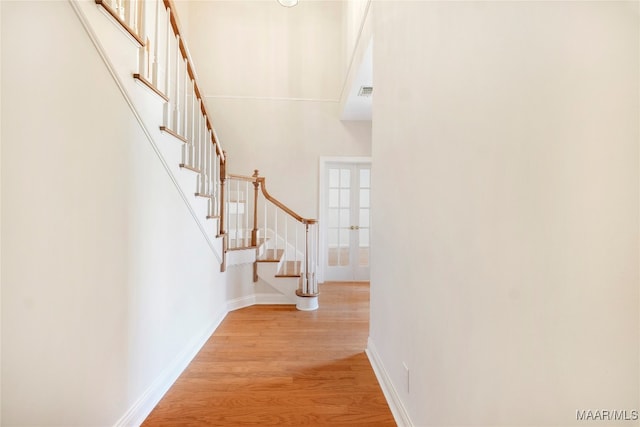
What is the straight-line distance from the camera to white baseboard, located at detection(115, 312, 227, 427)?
1.42m

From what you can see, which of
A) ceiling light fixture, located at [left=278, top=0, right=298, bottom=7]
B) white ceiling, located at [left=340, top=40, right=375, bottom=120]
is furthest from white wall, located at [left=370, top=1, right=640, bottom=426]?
ceiling light fixture, located at [left=278, top=0, right=298, bottom=7]

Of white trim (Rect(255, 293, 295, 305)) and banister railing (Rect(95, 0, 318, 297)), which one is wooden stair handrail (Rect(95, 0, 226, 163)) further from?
white trim (Rect(255, 293, 295, 305))

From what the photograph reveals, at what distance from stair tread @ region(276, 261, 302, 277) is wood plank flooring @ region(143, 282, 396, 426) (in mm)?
618

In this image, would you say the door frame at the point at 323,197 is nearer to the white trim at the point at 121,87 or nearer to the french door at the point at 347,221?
the french door at the point at 347,221

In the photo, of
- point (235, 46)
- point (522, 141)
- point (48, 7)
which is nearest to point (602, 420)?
point (522, 141)

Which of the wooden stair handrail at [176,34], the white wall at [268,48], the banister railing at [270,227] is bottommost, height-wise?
the banister railing at [270,227]

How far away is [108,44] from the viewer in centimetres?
127

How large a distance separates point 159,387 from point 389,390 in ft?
4.36

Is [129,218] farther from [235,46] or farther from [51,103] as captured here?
[235,46]

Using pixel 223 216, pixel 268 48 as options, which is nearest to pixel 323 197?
pixel 223 216

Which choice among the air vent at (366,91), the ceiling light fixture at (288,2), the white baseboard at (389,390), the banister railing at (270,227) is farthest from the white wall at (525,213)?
the ceiling light fixture at (288,2)

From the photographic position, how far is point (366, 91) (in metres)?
3.58

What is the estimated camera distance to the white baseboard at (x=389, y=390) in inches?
56.8

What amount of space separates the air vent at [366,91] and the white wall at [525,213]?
2.23m
